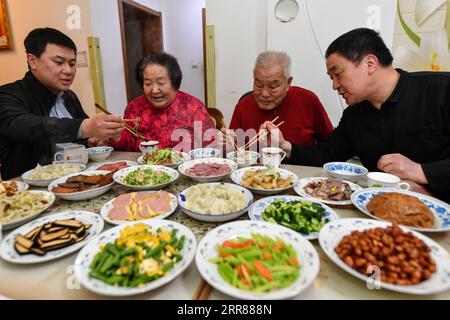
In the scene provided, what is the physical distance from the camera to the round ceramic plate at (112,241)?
2.31ft

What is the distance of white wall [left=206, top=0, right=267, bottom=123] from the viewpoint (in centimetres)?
313

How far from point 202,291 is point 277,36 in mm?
2870

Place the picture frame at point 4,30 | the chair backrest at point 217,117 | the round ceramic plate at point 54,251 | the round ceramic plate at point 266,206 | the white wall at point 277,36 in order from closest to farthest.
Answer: the round ceramic plate at point 54,251
the round ceramic plate at point 266,206
the white wall at point 277,36
the chair backrest at point 217,117
the picture frame at point 4,30

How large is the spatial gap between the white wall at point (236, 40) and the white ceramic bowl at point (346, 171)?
195 cm

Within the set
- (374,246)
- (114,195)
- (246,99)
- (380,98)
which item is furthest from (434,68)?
(114,195)

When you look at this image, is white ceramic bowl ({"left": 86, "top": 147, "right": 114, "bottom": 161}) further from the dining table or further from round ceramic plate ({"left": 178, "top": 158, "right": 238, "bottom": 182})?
the dining table

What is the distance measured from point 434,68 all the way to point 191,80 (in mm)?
5173

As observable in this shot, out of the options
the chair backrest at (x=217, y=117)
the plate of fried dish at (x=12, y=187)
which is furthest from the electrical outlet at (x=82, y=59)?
the plate of fried dish at (x=12, y=187)

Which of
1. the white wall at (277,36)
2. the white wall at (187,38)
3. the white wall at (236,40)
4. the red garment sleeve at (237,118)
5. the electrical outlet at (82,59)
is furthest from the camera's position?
the white wall at (187,38)

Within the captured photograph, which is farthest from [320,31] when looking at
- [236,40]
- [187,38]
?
[187,38]

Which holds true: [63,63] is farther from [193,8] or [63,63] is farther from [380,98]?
[193,8]

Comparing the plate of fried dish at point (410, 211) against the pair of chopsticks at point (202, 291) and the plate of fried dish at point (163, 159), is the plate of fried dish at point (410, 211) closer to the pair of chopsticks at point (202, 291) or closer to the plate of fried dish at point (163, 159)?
the pair of chopsticks at point (202, 291)

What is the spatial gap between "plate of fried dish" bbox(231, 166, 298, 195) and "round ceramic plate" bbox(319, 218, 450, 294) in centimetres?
37

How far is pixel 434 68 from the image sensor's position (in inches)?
99.0
